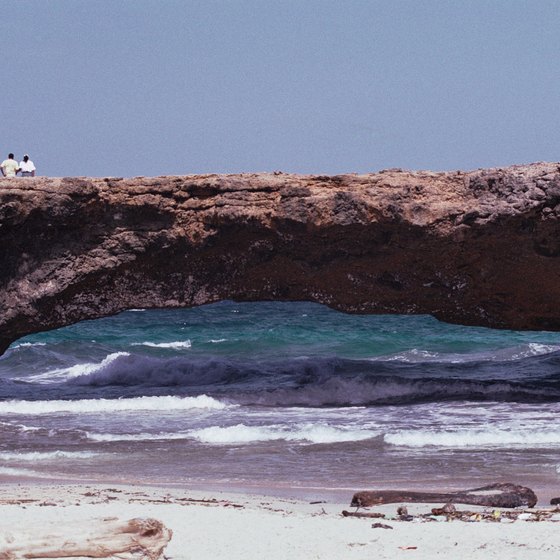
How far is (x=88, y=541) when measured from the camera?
13.1ft

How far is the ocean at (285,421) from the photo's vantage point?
7477mm

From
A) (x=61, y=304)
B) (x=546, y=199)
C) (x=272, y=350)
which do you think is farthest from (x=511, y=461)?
(x=272, y=350)

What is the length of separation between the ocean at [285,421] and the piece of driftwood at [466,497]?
55 centimetres

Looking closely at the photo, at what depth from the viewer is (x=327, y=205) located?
10.4 meters

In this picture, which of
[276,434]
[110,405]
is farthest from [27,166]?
[276,434]

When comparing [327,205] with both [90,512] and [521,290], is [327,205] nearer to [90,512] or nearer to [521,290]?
[521,290]

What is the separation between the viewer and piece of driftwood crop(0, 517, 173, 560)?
3.97 m

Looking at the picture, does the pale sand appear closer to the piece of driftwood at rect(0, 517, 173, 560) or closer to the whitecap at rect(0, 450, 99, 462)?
the piece of driftwood at rect(0, 517, 173, 560)

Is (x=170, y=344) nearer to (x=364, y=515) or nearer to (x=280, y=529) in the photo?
(x=364, y=515)

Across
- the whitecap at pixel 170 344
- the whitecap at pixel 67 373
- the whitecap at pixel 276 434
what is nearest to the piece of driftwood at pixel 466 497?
the whitecap at pixel 276 434

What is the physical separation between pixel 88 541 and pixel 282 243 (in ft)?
23.6

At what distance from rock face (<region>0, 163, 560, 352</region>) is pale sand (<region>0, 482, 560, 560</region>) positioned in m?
4.90

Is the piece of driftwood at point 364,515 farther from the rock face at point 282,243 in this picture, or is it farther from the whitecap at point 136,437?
the rock face at point 282,243

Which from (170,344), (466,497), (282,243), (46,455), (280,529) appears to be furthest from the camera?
(170,344)
